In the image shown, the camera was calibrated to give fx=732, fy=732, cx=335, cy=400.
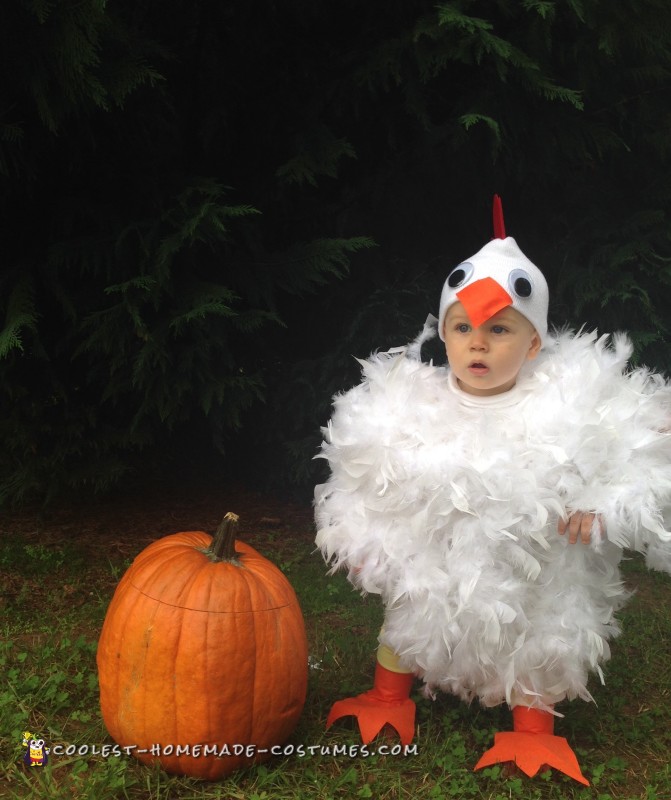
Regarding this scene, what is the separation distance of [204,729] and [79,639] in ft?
3.32

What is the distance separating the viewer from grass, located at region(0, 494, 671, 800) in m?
2.06

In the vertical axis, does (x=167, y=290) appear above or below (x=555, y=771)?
above

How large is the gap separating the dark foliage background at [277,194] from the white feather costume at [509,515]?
1257 mm

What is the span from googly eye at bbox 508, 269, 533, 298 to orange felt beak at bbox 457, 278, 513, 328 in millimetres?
39

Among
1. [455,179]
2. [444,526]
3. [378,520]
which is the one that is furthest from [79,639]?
[455,179]

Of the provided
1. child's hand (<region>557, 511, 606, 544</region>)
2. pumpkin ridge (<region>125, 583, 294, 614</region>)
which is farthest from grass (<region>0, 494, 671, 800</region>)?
child's hand (<region>557, 511, 606, 544</region>)

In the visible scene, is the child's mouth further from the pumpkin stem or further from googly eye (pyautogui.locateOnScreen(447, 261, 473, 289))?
the pumpkin stem

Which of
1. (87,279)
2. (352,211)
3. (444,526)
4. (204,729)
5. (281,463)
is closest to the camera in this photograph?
(204,729)

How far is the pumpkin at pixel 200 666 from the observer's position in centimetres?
198

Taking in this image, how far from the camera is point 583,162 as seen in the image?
402cm

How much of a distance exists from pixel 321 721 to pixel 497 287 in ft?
4.96

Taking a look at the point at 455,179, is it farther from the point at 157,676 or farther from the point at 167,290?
the point at 157,676

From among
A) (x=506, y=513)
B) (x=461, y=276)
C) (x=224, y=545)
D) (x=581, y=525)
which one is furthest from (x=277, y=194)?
(x=581, y=525)

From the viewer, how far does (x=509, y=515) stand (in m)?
2.09
